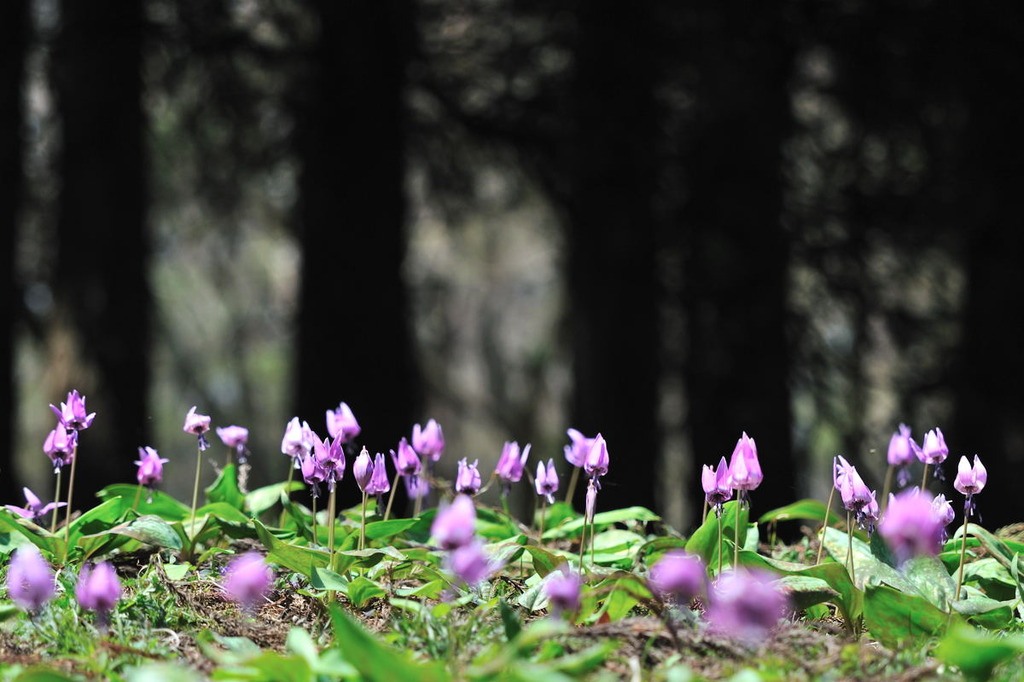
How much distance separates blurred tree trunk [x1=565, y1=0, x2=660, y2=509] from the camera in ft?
20.9

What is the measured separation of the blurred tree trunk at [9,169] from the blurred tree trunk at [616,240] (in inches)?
137

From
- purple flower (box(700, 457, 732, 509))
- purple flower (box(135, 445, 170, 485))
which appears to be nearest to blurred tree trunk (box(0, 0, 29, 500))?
purple flower (box(135, 445, 170, 485))

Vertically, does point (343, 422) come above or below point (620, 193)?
below

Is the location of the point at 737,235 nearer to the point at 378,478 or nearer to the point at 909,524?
the point at 378,478

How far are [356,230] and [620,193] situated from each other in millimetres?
1632

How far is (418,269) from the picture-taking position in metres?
11.2

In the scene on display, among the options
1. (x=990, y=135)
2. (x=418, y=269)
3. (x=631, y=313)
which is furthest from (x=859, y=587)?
(x=418, y=269)

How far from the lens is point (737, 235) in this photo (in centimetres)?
632

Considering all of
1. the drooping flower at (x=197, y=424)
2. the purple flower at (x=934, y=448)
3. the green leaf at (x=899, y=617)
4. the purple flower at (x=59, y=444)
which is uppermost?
the purple flower at (x=934, y=448)

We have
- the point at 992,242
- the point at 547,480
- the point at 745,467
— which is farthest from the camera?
the point at 992,242

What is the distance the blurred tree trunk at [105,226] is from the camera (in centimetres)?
602

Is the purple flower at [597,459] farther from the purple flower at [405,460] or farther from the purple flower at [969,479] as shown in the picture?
the purple flower at [969,479]

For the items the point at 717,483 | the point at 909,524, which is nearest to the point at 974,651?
the point at 909,524

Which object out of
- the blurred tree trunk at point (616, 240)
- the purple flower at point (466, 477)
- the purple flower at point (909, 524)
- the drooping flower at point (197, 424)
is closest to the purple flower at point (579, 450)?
the purple flower at point (466, 477)
